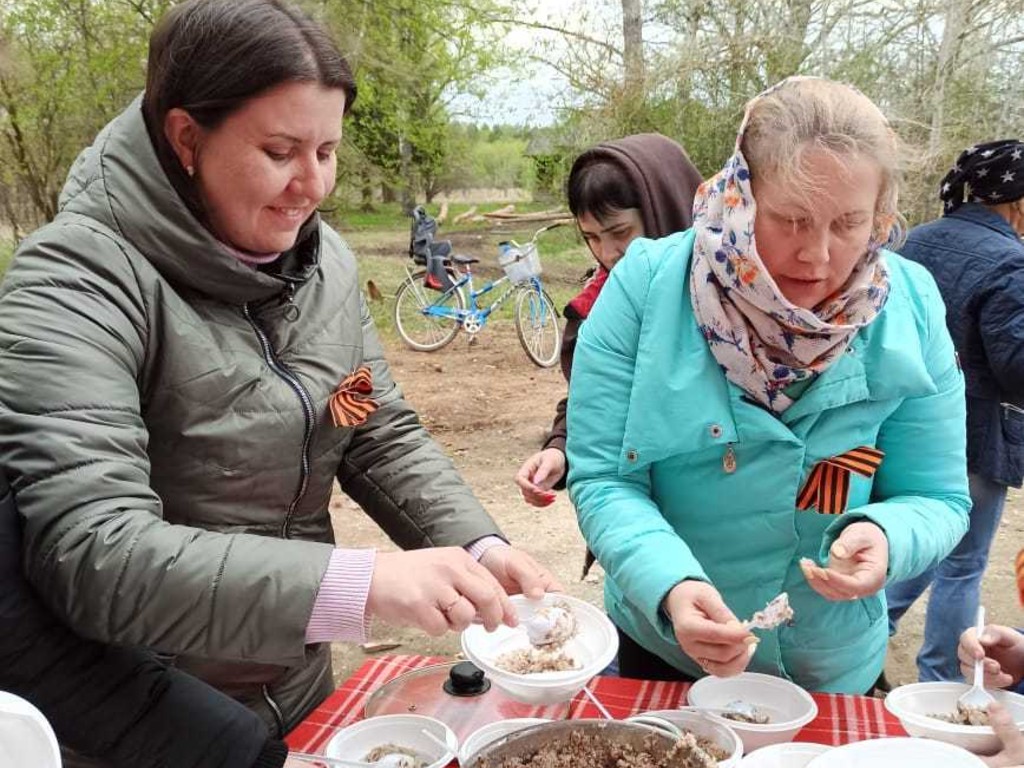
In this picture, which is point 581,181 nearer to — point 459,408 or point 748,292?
point 748,292

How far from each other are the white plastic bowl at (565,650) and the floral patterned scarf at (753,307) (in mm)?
475

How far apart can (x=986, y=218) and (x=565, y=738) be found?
104 inches

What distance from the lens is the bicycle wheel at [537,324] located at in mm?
8727

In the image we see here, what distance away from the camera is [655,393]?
5.14 feet

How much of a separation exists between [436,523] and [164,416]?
19.6 inches

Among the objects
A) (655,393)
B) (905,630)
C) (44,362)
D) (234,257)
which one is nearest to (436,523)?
(655,393)

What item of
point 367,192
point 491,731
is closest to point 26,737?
point 491,731

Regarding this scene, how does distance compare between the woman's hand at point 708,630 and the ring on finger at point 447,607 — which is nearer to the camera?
the ring on finger at point 447,607

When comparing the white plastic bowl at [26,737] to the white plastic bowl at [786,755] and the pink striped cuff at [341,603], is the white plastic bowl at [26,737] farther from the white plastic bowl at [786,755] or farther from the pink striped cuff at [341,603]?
the white plastic bowl at [786,755]

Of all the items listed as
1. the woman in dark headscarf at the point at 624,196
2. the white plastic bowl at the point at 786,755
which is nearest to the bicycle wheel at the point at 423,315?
the woman in dark headscarf at the point at 624,196

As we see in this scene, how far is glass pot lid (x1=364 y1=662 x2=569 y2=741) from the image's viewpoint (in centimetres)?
150

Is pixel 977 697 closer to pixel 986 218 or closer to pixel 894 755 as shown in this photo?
pixel 894 755

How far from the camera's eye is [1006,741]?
1.29 metres

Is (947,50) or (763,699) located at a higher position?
(947,50)
